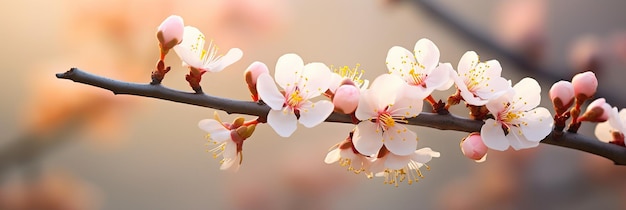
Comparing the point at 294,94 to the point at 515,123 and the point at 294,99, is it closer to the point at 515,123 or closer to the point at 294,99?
the point at 294,99

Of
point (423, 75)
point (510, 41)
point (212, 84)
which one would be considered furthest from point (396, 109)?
point (510, 41)

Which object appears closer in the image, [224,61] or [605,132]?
[224,61]

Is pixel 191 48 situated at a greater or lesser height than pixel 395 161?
greater

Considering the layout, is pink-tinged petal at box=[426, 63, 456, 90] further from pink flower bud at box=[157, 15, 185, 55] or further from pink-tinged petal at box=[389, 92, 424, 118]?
pink flower bud at box=[157, 15, 185, 55]

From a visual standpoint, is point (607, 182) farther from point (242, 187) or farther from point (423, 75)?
point (423, 75)

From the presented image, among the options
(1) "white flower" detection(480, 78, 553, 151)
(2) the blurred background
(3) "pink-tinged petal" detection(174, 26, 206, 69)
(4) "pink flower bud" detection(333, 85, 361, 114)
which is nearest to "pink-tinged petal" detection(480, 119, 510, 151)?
(1) "white flower" detection(480, 78, 553, 151)

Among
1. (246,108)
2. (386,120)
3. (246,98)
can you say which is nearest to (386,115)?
(386,120)
